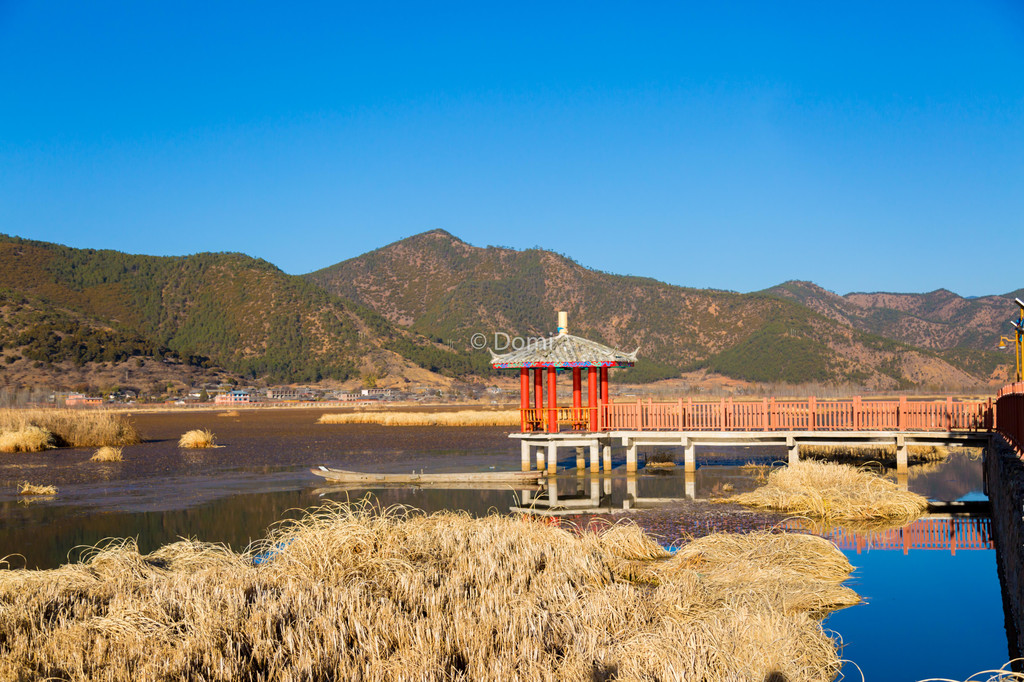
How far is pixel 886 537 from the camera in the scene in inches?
567

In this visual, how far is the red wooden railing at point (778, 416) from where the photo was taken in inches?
891

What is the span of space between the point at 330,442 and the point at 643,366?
86142 millimetres

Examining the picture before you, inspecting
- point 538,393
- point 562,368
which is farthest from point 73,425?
point 562,368

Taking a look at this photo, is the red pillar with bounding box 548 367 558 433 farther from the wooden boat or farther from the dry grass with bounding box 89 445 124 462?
the dry grass with bounding box 89 445 124 462

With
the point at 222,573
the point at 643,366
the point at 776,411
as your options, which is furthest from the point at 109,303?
the point at 222,573

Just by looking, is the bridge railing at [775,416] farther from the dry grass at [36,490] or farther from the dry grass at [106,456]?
the dry grass at [106,456]

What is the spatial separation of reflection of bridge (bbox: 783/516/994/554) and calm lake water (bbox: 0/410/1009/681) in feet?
0.30

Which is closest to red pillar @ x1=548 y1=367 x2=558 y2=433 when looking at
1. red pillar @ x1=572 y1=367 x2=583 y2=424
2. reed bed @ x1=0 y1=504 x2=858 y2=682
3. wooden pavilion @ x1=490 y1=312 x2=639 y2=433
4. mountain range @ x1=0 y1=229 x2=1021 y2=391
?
wooden pavilion @ x1=490 y1=312 x2=639 y2=433

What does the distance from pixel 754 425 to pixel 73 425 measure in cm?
2686

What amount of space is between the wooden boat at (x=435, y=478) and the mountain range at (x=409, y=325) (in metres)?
73.4

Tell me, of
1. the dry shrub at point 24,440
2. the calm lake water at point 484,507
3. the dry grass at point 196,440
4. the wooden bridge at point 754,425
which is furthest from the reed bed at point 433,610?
the dry shrub at point 24,440

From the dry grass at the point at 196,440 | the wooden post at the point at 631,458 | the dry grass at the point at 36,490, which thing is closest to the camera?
the dry grass at the point at 36,490


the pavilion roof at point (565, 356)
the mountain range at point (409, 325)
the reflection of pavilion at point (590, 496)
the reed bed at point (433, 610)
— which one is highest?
the mountain range at point (409, 325)

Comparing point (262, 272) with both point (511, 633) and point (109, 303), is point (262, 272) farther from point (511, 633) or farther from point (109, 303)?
point (511, 633)
